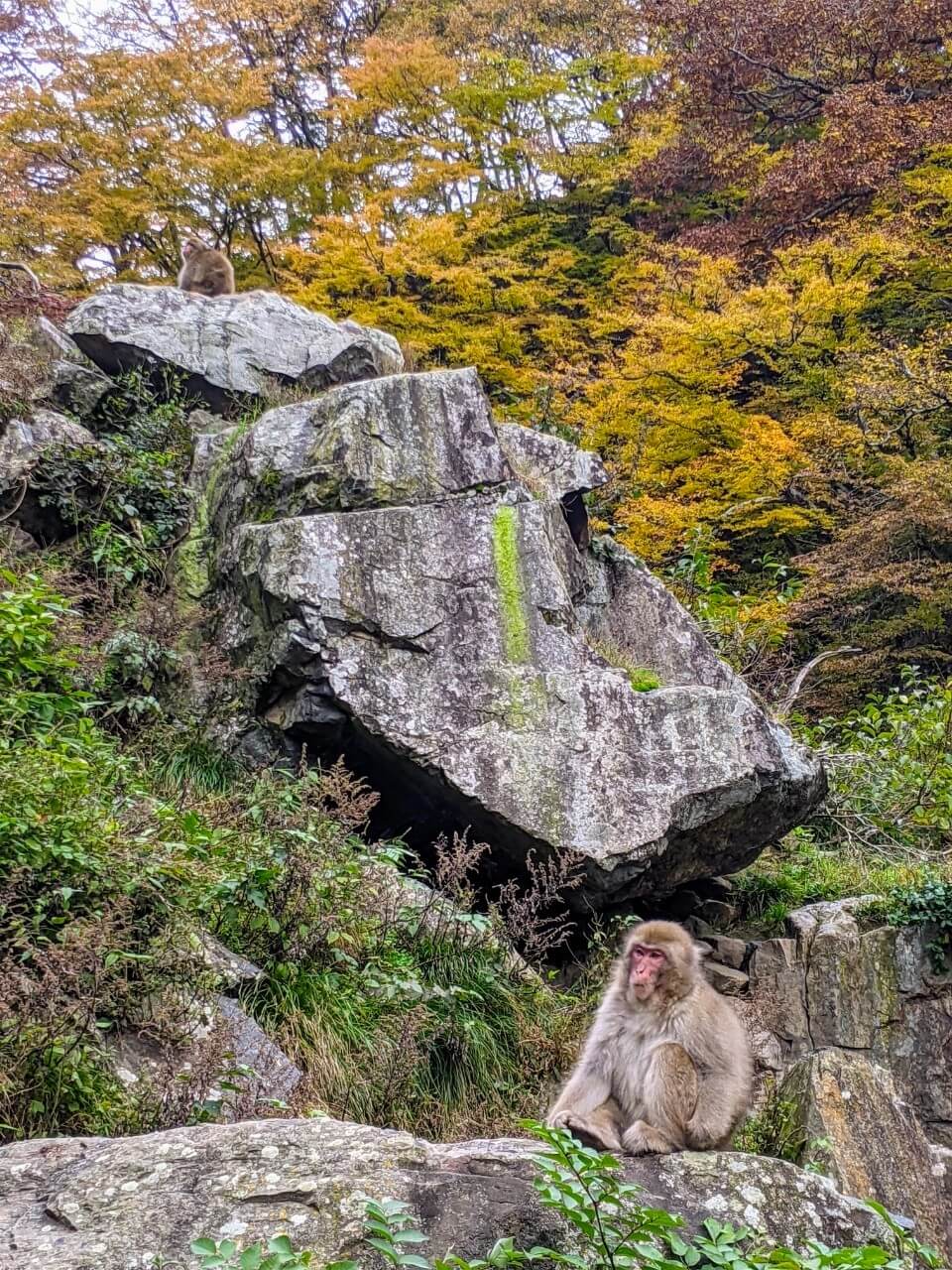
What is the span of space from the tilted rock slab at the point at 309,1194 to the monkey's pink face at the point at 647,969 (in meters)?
0.81

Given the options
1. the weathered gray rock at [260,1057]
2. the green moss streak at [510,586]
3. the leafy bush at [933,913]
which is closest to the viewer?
the weathered gray rock at [260,1057]

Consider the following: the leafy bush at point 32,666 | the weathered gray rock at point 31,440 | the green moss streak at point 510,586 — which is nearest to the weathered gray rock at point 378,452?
the green moss streak at point 510,586

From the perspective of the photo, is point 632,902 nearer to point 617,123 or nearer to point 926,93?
point 926,93

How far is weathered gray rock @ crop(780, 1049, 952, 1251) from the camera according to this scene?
449 centimetres

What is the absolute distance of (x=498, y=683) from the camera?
283 inches

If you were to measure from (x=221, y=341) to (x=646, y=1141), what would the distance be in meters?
8.75

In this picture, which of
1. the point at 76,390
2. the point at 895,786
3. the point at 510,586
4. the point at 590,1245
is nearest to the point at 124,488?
the point at 76,390

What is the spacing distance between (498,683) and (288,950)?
247cm

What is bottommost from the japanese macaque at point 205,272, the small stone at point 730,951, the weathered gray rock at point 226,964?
the small stone at point 730,951

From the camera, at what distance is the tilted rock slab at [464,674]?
271 inches

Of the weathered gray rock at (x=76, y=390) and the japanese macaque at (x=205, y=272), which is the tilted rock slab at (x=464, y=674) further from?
the japanese macaque at (x=205, y=272)

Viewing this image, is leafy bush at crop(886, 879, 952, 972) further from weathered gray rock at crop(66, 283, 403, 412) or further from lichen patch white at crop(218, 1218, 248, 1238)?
weathered gray rock at crop(66, 283, 403, 412)

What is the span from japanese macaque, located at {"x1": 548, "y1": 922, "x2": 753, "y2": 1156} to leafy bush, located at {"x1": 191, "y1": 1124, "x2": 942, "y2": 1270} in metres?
0.88

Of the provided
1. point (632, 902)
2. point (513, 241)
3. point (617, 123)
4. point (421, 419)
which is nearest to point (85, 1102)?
point (632, 902)
